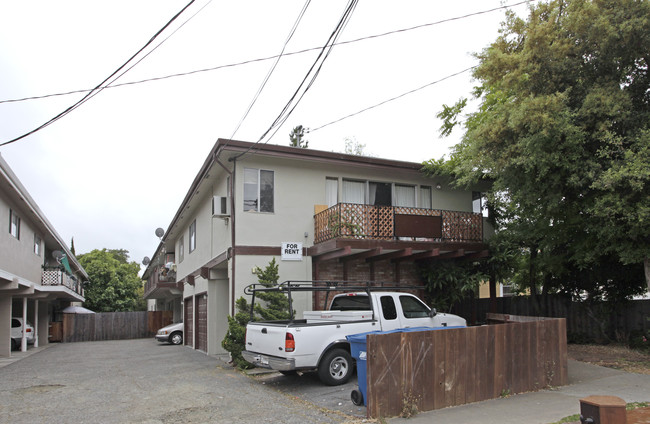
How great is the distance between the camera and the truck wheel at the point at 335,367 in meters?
9.49

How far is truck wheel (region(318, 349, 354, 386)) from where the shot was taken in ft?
31.1

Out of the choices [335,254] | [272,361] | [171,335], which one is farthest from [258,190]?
[171,335]

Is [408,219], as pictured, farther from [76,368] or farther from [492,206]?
[76,368]

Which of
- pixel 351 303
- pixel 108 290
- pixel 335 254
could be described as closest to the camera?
pixel 351 303

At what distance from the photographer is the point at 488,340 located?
26.9 feet

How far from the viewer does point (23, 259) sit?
20703mm

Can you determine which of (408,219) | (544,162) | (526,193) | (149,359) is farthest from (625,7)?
(149,359)

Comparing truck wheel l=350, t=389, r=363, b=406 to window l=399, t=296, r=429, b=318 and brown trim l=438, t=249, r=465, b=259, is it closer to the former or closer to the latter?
window l=399, t=296, r=429, b=318

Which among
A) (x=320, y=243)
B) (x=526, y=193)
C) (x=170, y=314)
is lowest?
(x=170, y=314)

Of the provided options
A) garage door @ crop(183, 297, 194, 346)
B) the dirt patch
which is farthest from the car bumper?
garage door @ crop(183, 297, 194, 346)

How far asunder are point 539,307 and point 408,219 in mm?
4900

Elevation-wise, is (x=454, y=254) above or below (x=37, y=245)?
below

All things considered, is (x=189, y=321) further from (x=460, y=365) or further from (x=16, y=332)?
(x=460, y=365)

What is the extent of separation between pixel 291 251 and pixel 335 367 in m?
4.90
